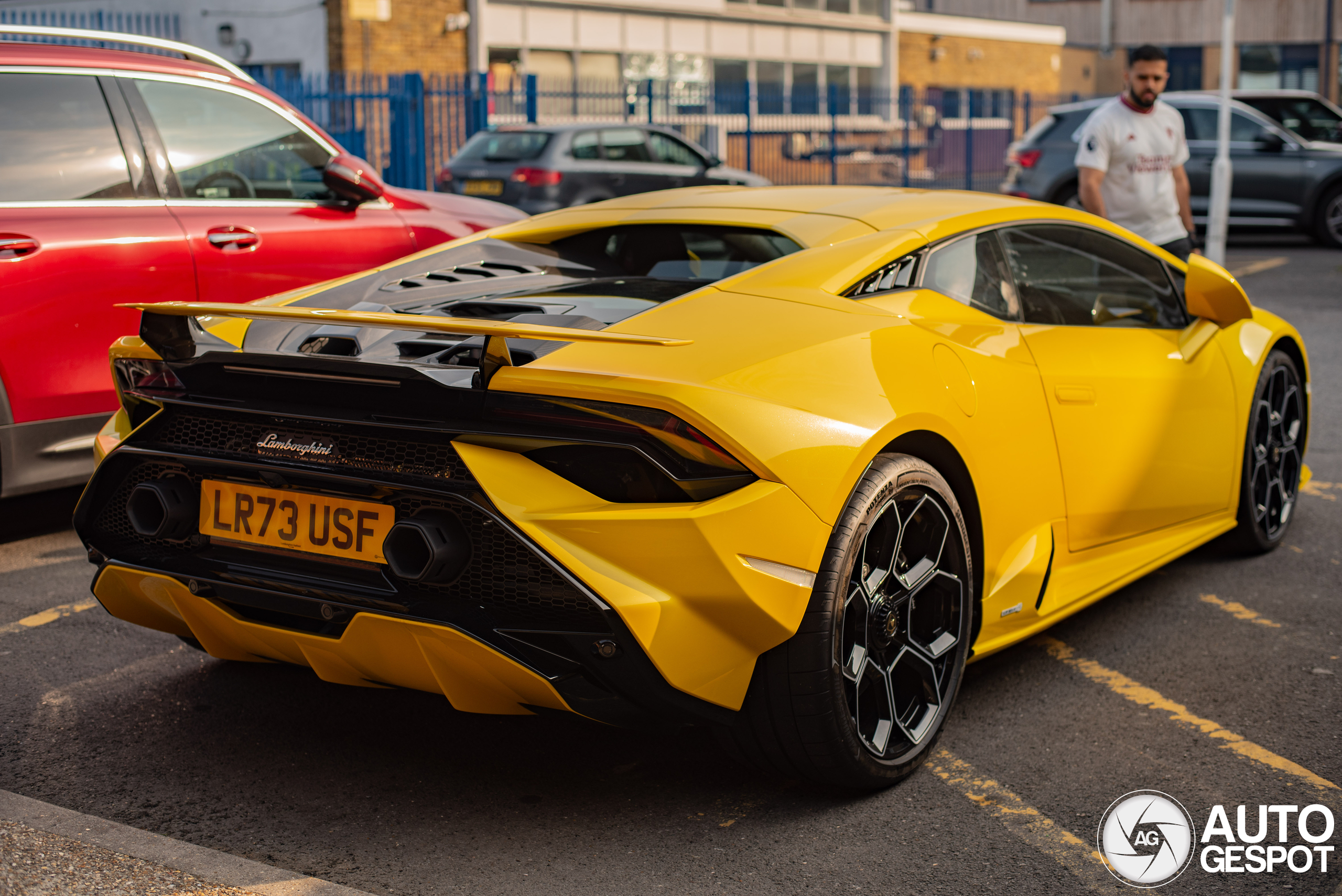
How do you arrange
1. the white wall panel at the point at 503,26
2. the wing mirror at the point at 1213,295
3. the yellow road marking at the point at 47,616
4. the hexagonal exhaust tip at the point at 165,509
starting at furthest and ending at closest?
the white wall panel at the point at 503,26
the wing mirror at the point at 1213,295
the yellow road marking at the point at 47,616
the hexagonal exhaust tip at the point at 165,509

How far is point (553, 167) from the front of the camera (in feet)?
48.0

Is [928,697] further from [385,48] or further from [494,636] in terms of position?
[385,48]

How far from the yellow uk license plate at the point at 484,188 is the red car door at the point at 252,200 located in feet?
29.3

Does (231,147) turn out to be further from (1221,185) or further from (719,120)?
(719,120)

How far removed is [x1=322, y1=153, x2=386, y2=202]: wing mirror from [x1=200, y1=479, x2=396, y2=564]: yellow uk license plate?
3014 mm

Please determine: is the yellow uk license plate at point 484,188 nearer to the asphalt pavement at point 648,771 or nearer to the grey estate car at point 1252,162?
the grey estate car at point 1252,162

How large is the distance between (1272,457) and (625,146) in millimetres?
11830

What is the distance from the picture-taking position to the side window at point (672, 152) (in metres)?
16.1

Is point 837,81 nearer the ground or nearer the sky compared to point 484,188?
nearer the sky

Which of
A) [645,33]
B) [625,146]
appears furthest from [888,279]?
[645,33]

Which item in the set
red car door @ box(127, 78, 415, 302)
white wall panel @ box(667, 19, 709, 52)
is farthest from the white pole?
white wall panel @ box(667, 19, 709, 52)

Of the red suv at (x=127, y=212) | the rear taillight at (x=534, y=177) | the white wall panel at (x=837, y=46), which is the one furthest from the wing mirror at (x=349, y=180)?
the white wall panel at (x=837, y=46)

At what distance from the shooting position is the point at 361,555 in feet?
8.86

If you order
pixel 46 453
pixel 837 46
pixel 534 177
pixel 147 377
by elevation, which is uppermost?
pixel 837 46
